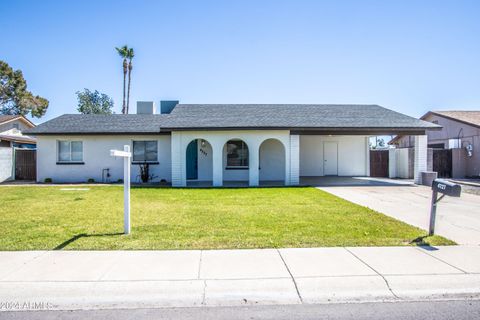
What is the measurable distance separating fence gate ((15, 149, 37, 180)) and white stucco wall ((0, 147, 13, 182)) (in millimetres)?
441

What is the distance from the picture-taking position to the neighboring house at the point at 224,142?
1631cm

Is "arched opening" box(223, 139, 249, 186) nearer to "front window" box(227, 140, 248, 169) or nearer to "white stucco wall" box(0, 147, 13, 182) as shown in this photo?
"front window" box(227, 140, 248, 169)

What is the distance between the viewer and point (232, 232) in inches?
268

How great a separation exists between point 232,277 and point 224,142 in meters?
12.2

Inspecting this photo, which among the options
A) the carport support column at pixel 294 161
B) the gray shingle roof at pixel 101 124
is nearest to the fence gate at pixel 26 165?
the gray shingle roof at pixel 101 124

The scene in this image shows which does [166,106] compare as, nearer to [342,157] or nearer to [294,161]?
[294,161]

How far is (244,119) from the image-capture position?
17.2 m

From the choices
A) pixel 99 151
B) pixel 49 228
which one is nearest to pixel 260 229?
pixel 49 228

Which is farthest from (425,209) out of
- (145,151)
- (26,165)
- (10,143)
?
(10,143)

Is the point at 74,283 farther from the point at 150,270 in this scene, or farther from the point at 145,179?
the point at 145,179

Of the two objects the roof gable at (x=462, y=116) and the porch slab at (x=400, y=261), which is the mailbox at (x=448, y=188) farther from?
the roof gable at (x=462, y=116)

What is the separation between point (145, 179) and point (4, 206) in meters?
8.42

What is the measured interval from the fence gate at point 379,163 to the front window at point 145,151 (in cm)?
1440

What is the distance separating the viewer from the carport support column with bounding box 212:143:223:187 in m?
16.2
